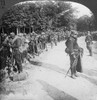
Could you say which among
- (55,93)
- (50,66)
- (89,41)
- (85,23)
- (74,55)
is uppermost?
(85,23)

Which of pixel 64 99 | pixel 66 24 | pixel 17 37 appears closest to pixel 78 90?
pixel 64 99

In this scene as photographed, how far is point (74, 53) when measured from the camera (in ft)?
6.53

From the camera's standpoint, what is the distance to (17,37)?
1.97m

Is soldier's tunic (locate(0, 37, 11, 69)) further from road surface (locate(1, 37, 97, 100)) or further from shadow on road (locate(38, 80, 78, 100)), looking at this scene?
shadow on road (locate(38, 80, 78, 100))

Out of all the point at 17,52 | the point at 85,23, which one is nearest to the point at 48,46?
the point at 17,52

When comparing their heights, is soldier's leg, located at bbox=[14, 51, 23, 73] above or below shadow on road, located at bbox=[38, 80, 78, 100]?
above

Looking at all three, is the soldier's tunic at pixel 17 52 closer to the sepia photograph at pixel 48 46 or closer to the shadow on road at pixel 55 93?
the sepia photograph at pixel 48 46

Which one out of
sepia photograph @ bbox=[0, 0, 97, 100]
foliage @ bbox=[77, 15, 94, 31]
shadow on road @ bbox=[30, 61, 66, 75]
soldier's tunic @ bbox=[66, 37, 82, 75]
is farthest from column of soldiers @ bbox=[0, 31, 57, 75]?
foliage @ bbox=[77, 15, 94, 31]

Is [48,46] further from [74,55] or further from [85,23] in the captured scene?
[85,23]

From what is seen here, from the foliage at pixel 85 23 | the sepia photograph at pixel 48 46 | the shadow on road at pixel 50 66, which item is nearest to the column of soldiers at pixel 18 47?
the sepia photograph at pixel 48 46

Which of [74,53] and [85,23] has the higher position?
[85,23]

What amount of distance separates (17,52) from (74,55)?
55cm

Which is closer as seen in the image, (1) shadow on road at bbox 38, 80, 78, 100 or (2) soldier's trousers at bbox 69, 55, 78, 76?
(1) shadow on road at bbox 38, 80, 78, 100

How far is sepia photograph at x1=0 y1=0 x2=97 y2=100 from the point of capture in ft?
6.38
